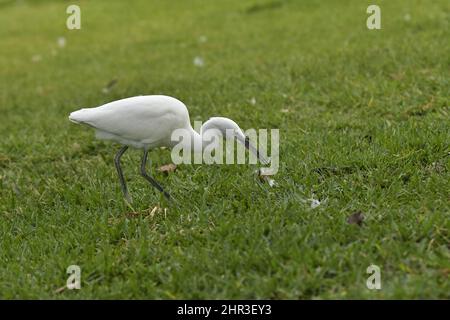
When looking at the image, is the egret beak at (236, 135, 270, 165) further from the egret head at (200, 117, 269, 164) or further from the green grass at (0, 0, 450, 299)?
the green grass at (0, 0, 450, 299)

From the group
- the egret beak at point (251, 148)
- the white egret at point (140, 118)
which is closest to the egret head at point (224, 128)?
the egret beak at point (251, 148)

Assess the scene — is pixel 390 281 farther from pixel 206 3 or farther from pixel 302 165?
pixel 206 3

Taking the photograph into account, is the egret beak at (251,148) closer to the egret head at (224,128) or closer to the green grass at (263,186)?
the egret head at (224,128)

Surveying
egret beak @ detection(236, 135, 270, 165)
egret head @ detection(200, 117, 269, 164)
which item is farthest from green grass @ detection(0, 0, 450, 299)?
egret head @ detection(200, 117, 269, 164)

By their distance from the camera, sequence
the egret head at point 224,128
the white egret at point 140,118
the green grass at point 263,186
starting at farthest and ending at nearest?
the egret head at point 224,128
the white egret at point 140,118
the green grass at point 263,186

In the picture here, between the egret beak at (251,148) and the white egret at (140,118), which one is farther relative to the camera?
the egret beak at (251,148)

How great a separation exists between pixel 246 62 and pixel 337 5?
9.92 ft

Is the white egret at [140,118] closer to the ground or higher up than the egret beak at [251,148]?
higher up

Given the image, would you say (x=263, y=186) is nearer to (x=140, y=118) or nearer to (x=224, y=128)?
(x=224, y=128)

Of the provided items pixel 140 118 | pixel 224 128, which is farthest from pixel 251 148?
pixel 140 118

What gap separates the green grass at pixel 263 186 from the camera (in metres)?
2.93

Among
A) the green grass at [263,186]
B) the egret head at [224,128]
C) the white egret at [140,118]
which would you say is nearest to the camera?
the green grass at [263,186]

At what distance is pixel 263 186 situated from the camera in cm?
376
